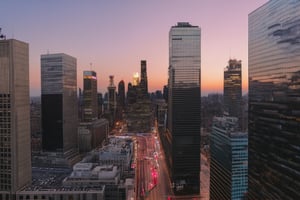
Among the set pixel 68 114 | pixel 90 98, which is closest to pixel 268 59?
pixel 68 114

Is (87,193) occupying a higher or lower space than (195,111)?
lower

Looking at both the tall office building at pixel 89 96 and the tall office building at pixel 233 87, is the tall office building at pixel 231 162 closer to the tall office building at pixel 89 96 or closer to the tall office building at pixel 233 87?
the tall office building at pixel 89 96

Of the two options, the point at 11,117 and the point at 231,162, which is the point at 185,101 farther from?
the point at 11,117

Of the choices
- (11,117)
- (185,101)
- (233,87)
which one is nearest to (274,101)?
(11,117)

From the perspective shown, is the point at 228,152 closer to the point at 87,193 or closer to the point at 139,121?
the point at 87,193

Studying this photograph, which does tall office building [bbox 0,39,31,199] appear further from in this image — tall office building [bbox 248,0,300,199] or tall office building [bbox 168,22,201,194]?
tall office building [bbox 168,22,201,194]

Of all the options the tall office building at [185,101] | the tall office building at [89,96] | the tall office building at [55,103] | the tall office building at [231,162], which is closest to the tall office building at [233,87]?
the tall office building at [89,96]
